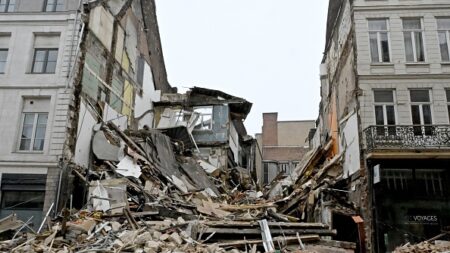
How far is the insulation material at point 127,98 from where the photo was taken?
21920mm

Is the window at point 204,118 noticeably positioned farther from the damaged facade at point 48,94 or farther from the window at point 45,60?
the window at point 45,60

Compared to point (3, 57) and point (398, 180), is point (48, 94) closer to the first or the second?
point (3, 57)

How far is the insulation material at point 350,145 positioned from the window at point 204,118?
902 cm

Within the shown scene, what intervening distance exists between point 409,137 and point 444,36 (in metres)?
5.07

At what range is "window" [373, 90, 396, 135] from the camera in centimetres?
1750

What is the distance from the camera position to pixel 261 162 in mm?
40406

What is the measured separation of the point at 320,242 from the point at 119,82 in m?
13.5

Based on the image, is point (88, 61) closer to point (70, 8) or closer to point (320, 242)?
point (70, 8)

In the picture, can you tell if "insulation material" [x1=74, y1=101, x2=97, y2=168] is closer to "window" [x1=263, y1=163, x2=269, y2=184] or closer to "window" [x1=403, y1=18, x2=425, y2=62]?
"window" [x1=403, y1=18, x2=425, y2=62]

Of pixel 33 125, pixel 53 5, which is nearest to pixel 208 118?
pixel 53 5

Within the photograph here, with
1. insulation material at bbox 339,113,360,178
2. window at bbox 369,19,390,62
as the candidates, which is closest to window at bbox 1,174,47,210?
insulation material at bbox 339,113,360,178

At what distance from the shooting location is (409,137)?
16594 millimetres

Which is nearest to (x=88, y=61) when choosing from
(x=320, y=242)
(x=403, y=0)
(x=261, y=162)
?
(x=320, y=242)

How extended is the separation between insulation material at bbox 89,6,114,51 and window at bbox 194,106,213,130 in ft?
25.7
